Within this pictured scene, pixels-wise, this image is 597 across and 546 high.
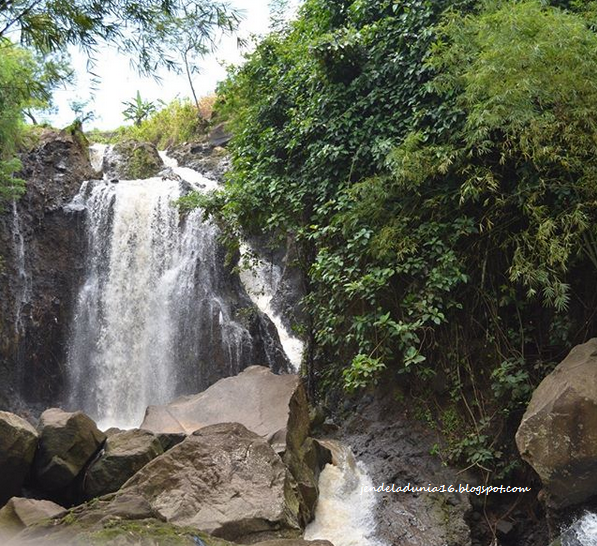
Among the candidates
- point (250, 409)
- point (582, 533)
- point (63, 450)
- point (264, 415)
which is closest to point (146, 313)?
point (250, 409)

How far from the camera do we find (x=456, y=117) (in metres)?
6.64

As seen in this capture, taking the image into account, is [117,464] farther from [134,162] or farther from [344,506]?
[134,162]

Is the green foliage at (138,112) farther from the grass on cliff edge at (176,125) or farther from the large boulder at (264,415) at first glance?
the large boulder at (264,415)

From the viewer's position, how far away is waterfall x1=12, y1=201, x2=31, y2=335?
11.2 m

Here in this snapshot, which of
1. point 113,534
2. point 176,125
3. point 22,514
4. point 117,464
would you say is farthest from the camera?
point 176,125

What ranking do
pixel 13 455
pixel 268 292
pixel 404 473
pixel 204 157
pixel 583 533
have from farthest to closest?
pixel 204 157 < pixel 268 292 < pixel 404 473 < pixel 13 455 < pixel 583 533

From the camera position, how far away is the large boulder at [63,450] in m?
5.68

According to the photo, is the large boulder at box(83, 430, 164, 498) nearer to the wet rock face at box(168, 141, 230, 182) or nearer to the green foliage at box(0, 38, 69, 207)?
the green foliage at box(0, 38, 69, 207)

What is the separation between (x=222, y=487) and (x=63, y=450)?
75.3 inches

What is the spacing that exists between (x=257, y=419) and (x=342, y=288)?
1.90 metres

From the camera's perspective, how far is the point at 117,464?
226 inches

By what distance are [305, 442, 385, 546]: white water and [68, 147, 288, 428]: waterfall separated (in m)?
4.59

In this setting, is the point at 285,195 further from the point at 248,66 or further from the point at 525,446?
the point at 525,446

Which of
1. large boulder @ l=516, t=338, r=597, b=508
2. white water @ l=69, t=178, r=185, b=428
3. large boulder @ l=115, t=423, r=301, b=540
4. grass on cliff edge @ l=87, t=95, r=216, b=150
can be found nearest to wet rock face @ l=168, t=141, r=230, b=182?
grass on cliff edge @ l=87, t=95, r=216, b=150
